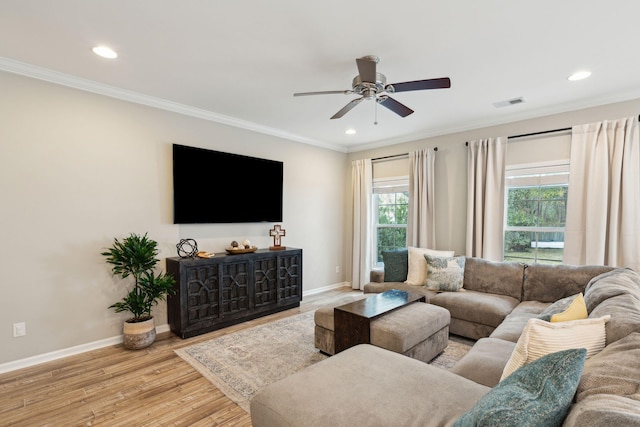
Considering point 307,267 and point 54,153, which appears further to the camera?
point 307,267

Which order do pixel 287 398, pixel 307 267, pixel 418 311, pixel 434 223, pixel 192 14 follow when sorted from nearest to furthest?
pixel 287 398
pixel 192 14
pixel 418 311
pixel 434 223
pixel 307 267

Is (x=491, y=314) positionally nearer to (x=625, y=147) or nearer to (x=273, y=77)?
(x=625, y=147)

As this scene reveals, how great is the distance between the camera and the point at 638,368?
943mm

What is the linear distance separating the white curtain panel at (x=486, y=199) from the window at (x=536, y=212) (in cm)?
17

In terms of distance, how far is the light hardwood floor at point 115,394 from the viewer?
204 centimetres

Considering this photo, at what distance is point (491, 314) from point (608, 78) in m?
2.60

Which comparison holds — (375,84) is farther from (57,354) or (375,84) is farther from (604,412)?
(57,354)

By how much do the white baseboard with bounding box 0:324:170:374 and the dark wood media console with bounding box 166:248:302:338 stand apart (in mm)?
624

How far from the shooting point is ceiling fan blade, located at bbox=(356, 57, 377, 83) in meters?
2.32

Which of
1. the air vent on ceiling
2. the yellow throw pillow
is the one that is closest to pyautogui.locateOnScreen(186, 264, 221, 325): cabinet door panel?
the yellow throw pillow

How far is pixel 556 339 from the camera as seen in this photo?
1251 mm

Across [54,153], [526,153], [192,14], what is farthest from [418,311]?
[54,153]

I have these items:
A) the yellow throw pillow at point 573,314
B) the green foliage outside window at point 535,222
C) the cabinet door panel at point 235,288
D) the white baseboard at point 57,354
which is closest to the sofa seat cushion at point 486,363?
the yellow throw pillow at point 573,314

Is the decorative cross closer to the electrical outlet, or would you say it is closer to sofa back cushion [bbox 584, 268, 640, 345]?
the electrical outlet
